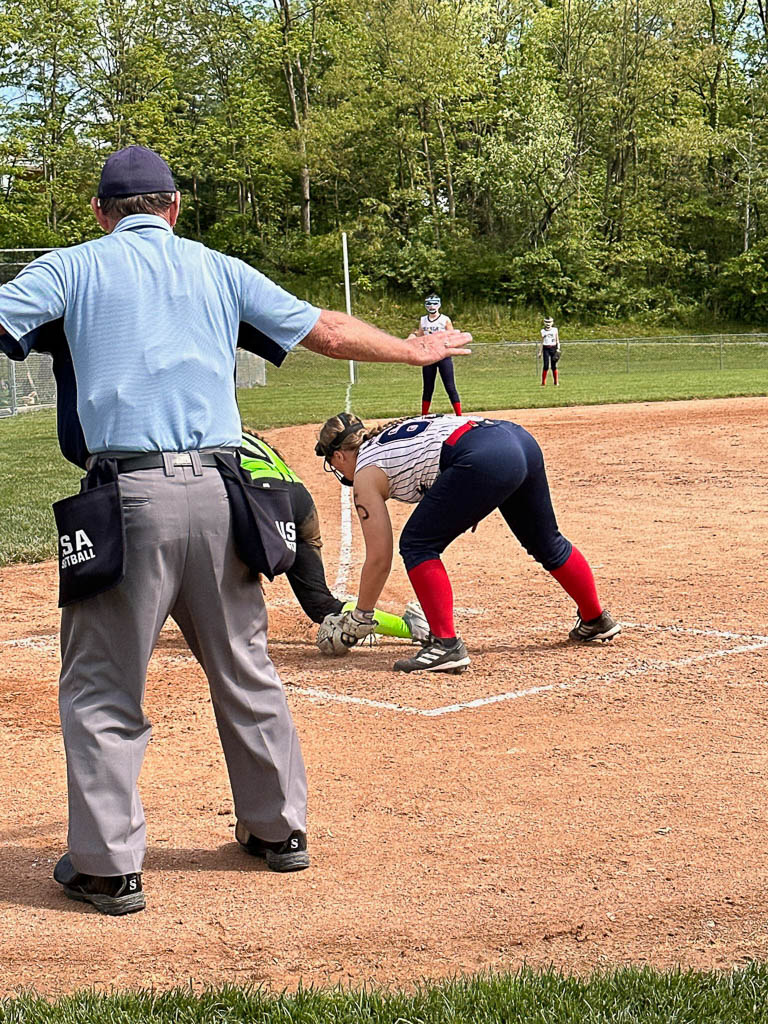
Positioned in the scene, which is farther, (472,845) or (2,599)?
(2,599)

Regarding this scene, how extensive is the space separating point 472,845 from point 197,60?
58.9 m

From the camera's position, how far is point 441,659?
609 centimetres

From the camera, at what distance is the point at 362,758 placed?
4.86 metres

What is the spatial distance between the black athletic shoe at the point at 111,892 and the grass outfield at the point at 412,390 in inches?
256

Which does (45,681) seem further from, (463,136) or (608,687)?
(463,136)

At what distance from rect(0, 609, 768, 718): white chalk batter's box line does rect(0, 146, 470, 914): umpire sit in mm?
1909

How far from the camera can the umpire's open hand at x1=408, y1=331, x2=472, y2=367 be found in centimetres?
365

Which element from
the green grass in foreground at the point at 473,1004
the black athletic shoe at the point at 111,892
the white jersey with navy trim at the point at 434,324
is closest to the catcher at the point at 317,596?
the black athletic shoe at the point at 111,892

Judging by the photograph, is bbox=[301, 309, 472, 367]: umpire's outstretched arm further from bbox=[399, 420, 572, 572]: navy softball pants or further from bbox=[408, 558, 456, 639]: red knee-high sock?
bbox=[408, 558, 456, 639]: red knee-high sock

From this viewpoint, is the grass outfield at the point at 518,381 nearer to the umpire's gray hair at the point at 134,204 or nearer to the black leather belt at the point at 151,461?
the umpire's gray hair at the point at 134,204

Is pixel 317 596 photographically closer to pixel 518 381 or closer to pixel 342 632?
pixel 342 632

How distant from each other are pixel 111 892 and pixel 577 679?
2.97 m

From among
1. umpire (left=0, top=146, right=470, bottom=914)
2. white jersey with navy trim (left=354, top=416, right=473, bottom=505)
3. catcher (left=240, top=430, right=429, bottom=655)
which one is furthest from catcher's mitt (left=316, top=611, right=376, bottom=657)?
umpire (left=0, top=146, right=470, bottom=914)

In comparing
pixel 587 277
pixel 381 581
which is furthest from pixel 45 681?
pixel 587 277
